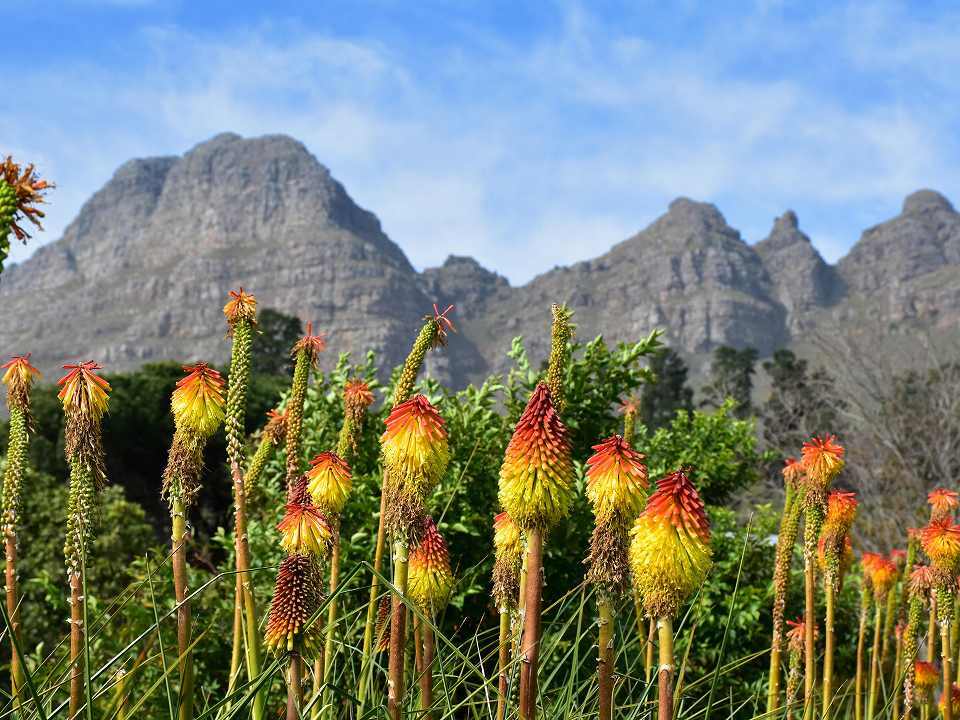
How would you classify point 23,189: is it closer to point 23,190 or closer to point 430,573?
point 23,190

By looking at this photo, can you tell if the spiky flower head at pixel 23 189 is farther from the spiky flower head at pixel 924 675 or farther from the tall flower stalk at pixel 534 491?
the spiky flower head at pixel 924 675

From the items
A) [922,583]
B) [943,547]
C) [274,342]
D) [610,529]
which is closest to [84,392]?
[610,529]

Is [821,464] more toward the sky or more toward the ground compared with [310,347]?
more toward the ground

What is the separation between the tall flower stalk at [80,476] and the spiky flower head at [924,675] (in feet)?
13.6

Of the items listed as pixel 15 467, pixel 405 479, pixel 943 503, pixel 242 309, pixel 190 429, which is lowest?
pixel 943 503

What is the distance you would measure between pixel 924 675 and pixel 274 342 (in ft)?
157

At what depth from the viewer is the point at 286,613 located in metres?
2.48

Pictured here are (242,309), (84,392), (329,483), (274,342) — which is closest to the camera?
(84,392)

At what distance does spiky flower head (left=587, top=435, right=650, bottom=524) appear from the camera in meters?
2.59

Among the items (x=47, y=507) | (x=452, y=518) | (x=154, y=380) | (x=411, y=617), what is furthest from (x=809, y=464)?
(x=154, y=380)

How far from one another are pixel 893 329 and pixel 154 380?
961 inches

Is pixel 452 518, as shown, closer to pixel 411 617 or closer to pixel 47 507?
pixel 411 617

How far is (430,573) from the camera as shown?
3.37 metres

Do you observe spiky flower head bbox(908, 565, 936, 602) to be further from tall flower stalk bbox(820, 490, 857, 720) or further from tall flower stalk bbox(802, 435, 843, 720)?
tall flower stalk bbox(802, 435, 843, 720)
